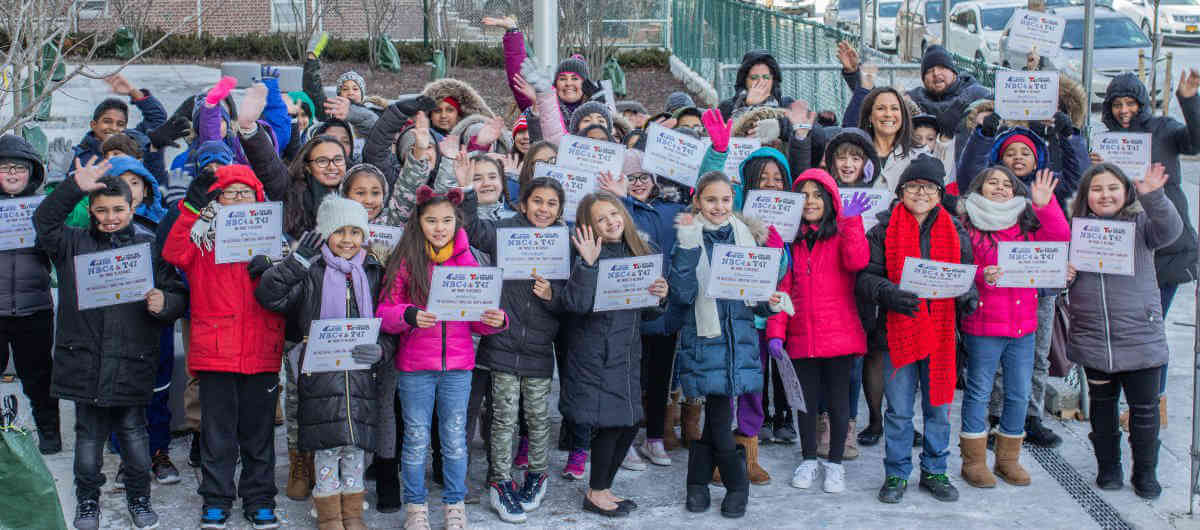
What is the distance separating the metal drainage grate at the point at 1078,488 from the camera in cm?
649

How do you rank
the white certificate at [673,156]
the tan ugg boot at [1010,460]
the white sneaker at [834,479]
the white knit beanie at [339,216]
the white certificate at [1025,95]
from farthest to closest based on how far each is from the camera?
the white certificate at [1025,95] < the white certificate at [673,156] < the tan ugg boot at [1010,460] < the white sneaker at [834,479] < the white knit beanie at [339,216]

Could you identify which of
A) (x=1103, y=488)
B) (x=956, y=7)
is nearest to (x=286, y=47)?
(x=956, y=7)

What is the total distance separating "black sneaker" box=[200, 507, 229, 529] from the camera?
20.5 ft

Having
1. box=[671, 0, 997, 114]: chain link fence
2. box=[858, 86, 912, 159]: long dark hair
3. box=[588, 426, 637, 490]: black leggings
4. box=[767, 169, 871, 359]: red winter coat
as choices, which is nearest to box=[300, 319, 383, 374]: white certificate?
box=[588, 426, 637, 490]: black leggings

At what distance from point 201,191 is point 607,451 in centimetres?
229

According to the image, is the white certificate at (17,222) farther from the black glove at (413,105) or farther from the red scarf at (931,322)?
the red scarf at (931,322)

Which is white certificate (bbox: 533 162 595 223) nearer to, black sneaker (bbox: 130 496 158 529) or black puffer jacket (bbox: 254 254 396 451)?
black puffer jacket (bbox: 254 254 396 451)

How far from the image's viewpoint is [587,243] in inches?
248

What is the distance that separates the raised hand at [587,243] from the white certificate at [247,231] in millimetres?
1389

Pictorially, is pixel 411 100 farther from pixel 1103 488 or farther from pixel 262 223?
pixel 1103 488

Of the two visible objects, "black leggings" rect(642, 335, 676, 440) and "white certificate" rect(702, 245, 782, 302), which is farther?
"black leggings" rect(642, 335, 676, 440)

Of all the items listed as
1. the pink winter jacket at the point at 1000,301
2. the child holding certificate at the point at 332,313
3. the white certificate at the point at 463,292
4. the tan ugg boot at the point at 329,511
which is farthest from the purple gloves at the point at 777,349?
the tan ugg boot at the point at 329,511

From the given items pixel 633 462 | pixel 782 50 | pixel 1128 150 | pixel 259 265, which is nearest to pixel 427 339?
pixel 259 265

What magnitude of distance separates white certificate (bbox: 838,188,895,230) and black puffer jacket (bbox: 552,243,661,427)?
1310 millimetres
